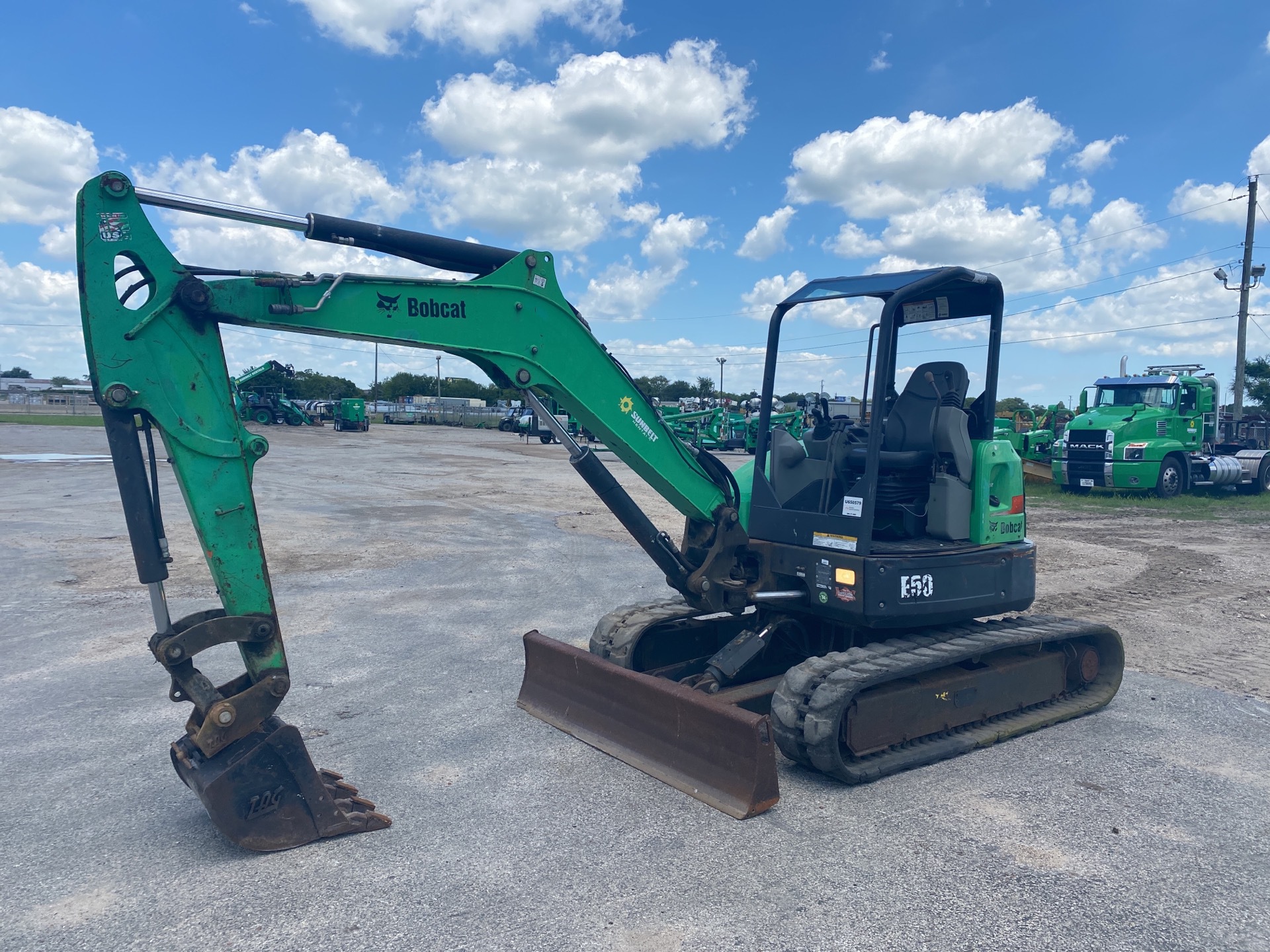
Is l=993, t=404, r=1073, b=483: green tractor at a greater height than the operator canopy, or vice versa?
the operator canopy

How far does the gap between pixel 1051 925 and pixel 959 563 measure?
2606 mm

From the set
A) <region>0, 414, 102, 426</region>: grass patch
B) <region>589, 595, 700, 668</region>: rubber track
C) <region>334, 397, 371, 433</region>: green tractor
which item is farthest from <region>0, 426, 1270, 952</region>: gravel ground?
<region>0, 414, 102, 426</region>: grass patch

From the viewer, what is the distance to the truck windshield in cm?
2125

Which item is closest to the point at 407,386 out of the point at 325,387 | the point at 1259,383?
the point at 325,387

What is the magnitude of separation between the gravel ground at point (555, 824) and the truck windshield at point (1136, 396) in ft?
44.4

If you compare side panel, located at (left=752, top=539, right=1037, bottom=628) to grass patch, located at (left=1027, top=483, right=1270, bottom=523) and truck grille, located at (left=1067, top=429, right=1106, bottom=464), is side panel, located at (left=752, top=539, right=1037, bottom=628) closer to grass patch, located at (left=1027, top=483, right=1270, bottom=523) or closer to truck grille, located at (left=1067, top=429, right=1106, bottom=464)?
grass patch, located at (left=1027, top=483, right=1270, bottom=523)

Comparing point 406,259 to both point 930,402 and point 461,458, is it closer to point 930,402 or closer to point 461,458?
point 930,402

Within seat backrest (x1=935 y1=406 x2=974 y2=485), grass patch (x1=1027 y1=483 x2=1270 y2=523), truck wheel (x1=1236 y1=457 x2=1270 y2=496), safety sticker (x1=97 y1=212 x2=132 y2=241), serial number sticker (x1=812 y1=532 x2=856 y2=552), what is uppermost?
safety sticker (x1=97 y1=212 x2=132 y2=241)

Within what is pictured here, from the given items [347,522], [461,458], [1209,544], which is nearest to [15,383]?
[461,458]

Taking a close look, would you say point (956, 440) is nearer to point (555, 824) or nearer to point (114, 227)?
point (555, 824)

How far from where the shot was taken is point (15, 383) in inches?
4104

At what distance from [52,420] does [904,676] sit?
62781mm

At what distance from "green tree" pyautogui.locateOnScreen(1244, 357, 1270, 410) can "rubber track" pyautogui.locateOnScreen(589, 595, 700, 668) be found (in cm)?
5285

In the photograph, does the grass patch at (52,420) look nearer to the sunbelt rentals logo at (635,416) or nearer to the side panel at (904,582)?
the sunbelt rentals logo at (635,416)
